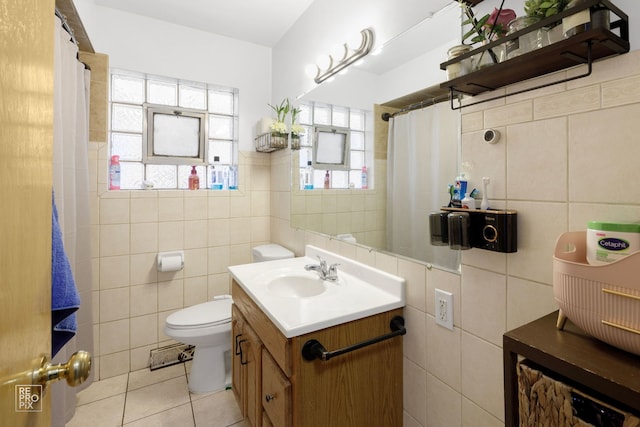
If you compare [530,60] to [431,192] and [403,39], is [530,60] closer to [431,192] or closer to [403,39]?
[431,192]

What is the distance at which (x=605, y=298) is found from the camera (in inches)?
21.0

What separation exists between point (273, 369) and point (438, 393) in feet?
2.07

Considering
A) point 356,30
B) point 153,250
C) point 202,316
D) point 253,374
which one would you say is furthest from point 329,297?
point 153,250

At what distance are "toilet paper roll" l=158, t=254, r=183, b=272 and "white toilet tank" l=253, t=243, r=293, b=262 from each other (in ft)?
1.86

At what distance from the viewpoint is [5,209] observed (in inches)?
15.0

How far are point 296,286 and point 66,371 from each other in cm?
116

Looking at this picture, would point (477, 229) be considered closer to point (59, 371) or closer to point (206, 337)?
point (59, 371)

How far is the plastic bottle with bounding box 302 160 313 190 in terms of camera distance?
6.72ft

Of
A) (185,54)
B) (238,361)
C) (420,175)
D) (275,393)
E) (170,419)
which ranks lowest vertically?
(170,419)

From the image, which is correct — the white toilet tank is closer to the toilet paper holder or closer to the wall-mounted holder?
the toilet paper holder

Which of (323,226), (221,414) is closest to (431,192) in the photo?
(323,226)

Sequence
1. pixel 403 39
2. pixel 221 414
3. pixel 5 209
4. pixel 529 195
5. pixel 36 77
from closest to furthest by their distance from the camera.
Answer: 1. pixel 5 209
2. pixel 36 77
3. pixel 529 195
4. pixel 403 39
5. pixel 221 414

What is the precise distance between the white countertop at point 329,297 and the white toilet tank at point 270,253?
45 cm

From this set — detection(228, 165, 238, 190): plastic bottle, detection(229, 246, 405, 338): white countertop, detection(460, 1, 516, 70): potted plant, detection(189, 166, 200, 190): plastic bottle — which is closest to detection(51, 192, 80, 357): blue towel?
detection(229, 246, 405, 338): white countertop
